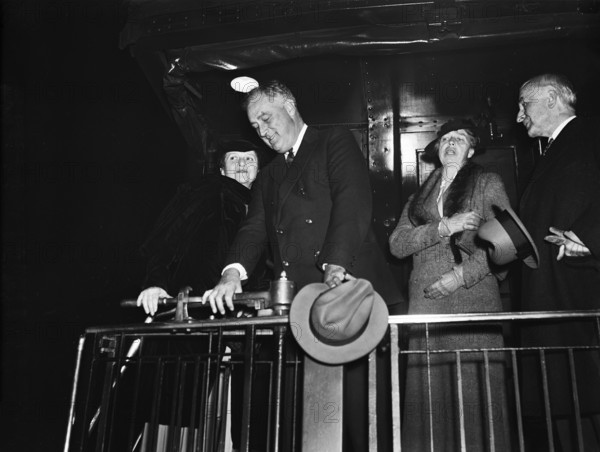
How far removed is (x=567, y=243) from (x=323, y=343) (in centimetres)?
130

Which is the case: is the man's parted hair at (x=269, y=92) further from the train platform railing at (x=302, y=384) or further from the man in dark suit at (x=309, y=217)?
the train platform railing at (x=302, y=384)

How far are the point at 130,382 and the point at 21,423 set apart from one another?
2.37 feet

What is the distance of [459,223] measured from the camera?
2996 mm

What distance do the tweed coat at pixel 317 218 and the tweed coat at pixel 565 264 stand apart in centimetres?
73

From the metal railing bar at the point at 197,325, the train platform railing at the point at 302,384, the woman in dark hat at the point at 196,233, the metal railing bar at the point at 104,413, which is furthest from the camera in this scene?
the woman in dark hat at the point at 196,233

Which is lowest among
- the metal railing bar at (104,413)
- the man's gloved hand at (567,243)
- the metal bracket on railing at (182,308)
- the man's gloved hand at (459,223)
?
the metal railing bar at (104,413)

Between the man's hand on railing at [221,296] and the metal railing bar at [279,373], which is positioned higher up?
the man's hand on railing at [221,296]

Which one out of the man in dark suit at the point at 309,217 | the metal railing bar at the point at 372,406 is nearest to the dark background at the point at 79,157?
the man in dark suit at the point at 309,217

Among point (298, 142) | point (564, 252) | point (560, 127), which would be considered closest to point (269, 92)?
point (298, 142)

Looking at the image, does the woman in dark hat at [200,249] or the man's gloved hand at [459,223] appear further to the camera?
the woman in dark hat at [200,249]

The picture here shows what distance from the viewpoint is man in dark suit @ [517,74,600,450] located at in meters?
2.39

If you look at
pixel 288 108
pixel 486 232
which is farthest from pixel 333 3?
pixel 486 232

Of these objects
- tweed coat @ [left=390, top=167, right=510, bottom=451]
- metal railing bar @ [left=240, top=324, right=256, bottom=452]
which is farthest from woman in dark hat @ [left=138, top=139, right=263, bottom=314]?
tweed coat @ [left=390, top=167, right=510, bottom=451]

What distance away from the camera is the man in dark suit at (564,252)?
2.39m
